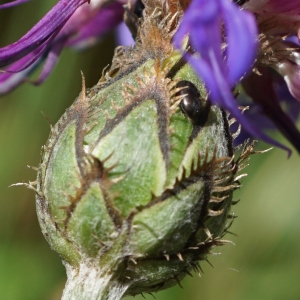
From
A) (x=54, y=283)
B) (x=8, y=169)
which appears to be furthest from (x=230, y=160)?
(x=8, y=169)

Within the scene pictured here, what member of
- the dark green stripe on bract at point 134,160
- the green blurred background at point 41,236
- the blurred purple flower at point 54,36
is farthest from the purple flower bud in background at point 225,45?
the green blurred background at point 41,236

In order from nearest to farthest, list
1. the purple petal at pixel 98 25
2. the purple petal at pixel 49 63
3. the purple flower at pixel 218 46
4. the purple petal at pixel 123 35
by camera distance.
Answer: the purple flower at pixel 218 46 < the purple petal at pixel 49 63 < the purple petal at pixel 98 25 < the purple petal at pixel 123 35

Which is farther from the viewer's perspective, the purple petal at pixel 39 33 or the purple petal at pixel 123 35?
the purple petal at pixel 123 35

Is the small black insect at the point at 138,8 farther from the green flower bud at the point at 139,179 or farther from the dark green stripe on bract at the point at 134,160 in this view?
the dark green stripe on bract at the point at 134,160

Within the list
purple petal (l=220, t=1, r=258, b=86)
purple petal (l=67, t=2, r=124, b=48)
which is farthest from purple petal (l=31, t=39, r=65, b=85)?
purple petal (l=220, t=1, r=258, b=86)

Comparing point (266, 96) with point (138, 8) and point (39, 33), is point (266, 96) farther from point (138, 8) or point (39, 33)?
point (39, 33)
